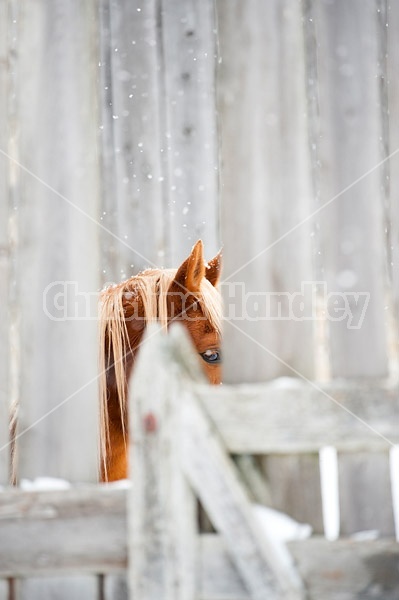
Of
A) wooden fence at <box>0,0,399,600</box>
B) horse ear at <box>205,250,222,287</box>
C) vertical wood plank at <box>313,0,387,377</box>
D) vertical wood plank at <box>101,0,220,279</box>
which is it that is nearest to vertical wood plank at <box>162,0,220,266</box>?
vertical wood plank at <box>101,0,220,279</box>

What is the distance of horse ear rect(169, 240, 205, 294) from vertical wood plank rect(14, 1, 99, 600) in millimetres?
1225

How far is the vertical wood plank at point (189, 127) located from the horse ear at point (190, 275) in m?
1.02

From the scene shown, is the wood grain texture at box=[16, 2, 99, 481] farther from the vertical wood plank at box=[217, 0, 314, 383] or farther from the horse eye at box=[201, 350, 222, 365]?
the horse eye at box=[201, 350, 222, 365]

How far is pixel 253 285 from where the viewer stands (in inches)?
51.1

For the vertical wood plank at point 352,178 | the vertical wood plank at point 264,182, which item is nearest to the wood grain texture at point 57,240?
the vertical wood plank at point 264,182

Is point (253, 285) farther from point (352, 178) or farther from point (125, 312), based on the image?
point (125, 312)

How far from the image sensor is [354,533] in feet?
3.99

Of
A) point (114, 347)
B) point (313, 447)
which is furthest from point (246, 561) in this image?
point (114, 347)

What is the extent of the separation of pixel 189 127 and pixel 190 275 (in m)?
1.37

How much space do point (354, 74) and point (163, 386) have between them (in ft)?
2.58

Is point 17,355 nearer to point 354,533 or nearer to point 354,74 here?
point 354,533

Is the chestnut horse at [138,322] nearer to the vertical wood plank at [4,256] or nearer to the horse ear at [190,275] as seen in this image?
the horse ear at [190,275]

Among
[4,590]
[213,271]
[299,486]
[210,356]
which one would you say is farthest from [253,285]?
[213,271]

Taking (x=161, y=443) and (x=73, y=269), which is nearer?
(x=161, y=443)
